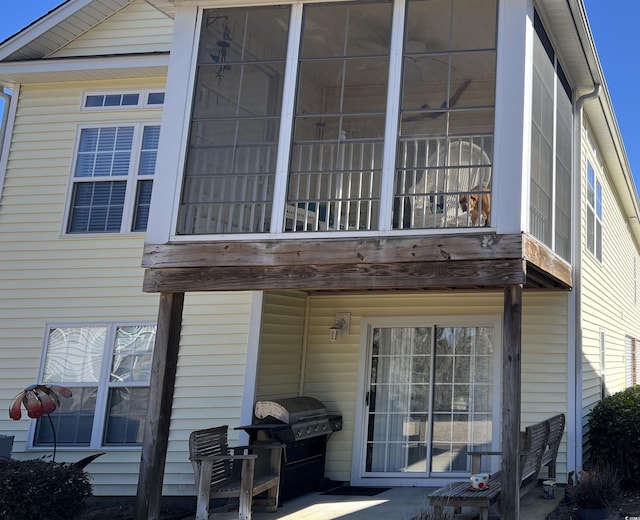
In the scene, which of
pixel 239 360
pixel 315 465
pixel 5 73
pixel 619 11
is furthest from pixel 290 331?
pixel 619 11

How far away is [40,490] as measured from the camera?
23.8ft

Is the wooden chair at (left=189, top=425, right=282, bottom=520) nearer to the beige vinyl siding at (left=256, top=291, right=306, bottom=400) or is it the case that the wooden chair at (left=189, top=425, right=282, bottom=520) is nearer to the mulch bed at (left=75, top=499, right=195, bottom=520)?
→ the mulch bed at (left=75, top=499, right=195, bottom=520)

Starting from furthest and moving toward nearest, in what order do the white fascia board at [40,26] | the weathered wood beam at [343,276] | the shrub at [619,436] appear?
the white fascia board at [40,26]
the shrub at [619,436]
the weathered wood beam at [343,276]

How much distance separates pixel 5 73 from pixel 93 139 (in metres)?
1.64

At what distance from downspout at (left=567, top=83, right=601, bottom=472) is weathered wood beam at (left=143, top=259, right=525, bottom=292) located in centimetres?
275

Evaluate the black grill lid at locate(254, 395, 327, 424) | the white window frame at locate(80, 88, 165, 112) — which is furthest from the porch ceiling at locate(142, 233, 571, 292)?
the white window frame at locate(80, 88, 165, 112)

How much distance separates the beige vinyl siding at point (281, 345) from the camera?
9.30 metres

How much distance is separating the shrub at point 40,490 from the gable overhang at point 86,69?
540cm

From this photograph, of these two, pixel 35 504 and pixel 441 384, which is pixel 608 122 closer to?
pixel 441 384

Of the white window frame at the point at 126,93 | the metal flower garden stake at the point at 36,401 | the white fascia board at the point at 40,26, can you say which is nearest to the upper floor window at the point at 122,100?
the white window frame at the point at 126,93

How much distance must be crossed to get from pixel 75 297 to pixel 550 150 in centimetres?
651

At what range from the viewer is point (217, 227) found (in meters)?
7.53

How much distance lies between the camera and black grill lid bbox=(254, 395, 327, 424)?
8.33m

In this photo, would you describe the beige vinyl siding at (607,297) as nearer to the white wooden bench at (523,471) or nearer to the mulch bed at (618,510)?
the white wooden bench at (523,471)
